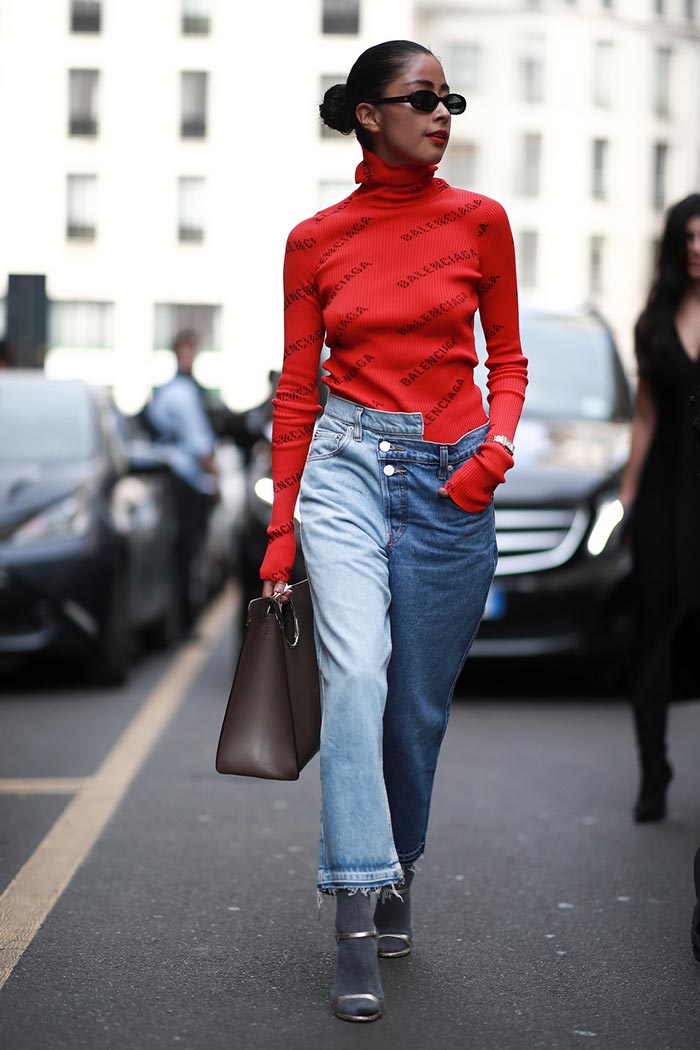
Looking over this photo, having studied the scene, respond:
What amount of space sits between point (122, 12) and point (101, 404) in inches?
2049

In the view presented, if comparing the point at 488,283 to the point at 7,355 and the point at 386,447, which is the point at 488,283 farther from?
the point at 7,355

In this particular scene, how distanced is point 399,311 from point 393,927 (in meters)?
1.38

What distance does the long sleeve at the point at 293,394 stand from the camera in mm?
3949

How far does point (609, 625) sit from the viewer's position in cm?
859

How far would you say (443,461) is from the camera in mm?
3881

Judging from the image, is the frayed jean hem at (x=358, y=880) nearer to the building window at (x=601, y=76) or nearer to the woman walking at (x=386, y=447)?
the woman walking at (x=386, y=447)

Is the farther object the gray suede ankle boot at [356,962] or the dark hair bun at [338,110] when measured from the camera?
the dark hair bun at [338,110]

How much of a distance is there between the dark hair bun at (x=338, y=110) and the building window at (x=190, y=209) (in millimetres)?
54001

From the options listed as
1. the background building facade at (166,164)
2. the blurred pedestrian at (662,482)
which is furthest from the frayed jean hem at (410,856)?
the background building facade at (166,164)

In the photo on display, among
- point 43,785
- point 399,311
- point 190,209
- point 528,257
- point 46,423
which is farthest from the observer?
point 528,257

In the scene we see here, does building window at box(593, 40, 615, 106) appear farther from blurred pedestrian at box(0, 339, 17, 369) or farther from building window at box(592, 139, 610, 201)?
blurred pedestrian at box(0, 339, 17, 369)

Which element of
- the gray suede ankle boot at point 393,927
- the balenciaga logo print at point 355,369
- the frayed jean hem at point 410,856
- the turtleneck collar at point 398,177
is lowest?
the gray suede ankle boot at point 393,927

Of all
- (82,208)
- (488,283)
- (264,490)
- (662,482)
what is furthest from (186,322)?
(488,283)

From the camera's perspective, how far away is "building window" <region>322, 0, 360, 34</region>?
187 feet
